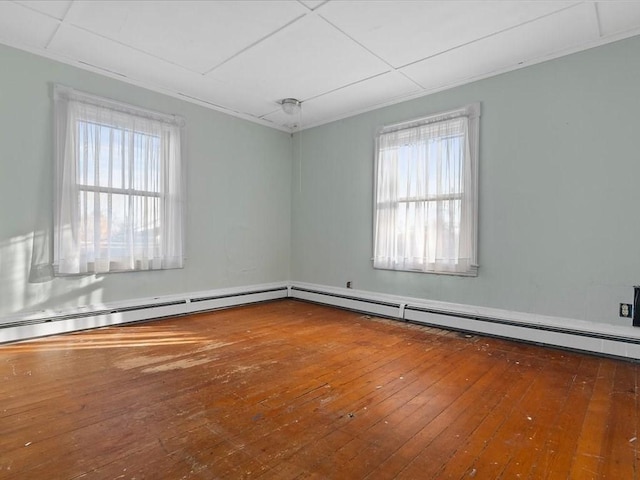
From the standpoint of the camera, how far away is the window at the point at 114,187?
3.60 m

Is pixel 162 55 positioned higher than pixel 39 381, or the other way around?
pixel 162 55

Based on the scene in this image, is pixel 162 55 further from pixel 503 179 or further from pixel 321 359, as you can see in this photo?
pixel 503 179

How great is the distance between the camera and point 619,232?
10.0 ft

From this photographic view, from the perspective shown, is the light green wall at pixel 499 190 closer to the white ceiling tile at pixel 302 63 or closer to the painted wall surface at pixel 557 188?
the painted wall surface at pixel 557 188

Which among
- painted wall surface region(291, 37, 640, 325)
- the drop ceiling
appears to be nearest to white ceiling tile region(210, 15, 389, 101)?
the drop ceiling

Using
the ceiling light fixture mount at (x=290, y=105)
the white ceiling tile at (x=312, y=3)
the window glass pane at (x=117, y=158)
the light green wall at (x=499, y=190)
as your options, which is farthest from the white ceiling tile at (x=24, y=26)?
the ceiling light fixture mount at (x=290, y=105)

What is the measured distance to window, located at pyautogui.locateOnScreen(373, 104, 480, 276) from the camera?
3.92 meters

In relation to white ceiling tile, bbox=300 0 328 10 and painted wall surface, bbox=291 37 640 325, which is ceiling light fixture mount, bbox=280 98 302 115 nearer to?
painted wall surface, bbox=291 37 640 325

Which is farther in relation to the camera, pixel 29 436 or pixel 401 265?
pixel 401 265

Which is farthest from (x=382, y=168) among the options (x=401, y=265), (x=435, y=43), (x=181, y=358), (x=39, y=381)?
(x=39, y=381)

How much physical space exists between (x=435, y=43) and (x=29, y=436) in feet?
13.7

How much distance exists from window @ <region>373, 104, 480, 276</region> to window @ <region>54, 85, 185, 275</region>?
2.77m

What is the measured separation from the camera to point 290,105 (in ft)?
15.4

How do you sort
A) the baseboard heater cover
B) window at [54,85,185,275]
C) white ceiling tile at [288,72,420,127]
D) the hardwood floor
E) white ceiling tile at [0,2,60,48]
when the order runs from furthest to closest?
the baseboard heater cover < white ceiling tile at [288,72,420,127] < window at [54,85,185,275] < white ceiling tile at [0,2,60,48] < the hardwood floor
